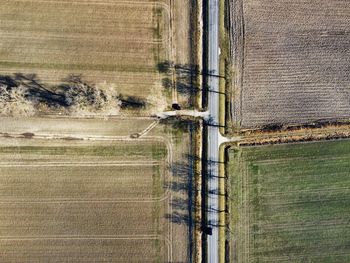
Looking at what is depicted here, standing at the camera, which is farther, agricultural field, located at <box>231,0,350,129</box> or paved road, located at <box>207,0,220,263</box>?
agricultural field, located at <box>231,0,350,129</box>

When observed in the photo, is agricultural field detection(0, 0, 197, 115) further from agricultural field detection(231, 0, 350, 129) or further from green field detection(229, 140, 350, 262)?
green field detection(229, 140, 350, 262)

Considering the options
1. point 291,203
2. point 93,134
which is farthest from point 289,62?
point 93,134

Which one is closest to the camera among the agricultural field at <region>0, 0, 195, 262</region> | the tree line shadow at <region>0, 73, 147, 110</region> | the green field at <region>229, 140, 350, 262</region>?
the tree line shadow at <region>0, 73, 147, 110</region>

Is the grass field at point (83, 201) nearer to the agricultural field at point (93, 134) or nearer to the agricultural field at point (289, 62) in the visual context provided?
the agricultural field at point (93, 134)

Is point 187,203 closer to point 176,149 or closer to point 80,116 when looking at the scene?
point 176,149

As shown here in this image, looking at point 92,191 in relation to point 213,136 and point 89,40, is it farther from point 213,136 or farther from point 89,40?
point 89,40

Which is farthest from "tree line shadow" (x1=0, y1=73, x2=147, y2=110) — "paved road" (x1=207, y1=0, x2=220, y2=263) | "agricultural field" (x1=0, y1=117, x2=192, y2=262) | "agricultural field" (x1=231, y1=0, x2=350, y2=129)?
"agricultural field" (x1=231, y1=0, x2=350, y2=129)

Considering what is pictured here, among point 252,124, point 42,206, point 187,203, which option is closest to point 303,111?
point 252,124
